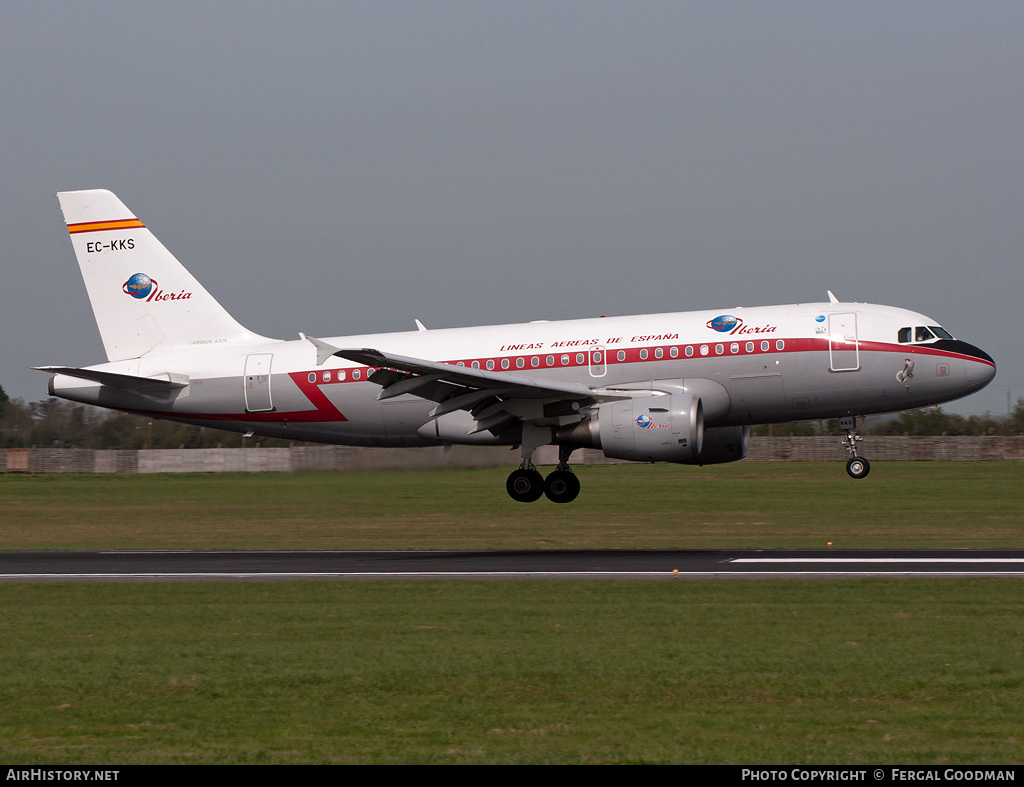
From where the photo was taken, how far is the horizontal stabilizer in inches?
1325

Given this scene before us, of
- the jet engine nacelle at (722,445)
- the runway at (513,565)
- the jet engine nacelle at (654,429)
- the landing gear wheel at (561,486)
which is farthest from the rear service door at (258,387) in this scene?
the jet engine nacelle at (722,445)

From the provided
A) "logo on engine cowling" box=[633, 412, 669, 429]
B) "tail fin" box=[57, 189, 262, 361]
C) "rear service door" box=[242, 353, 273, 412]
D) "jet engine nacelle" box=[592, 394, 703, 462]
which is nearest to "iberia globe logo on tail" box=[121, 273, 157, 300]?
"tail fin" box=[57, 189, 262, 361]

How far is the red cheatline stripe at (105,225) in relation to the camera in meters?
36.9

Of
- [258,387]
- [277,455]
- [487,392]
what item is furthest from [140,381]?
[277,455]

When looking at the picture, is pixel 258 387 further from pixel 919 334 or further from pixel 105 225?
pixel 919 334

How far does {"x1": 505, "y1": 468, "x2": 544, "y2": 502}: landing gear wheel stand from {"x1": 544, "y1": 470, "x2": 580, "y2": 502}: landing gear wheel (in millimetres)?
345

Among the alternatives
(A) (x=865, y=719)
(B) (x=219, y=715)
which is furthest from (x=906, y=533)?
(B) (x=219, y=715)

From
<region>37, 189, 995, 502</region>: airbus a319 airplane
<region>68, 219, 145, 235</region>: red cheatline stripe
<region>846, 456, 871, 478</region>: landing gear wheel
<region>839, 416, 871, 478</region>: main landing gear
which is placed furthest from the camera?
<region>68, 219, 145, 235</region>: red cheatline stripe

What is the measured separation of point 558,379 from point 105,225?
14802 millimetres

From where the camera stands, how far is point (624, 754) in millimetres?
10547

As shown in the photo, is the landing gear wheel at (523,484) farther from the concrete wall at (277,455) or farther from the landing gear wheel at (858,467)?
the concrete wall at (277,455)

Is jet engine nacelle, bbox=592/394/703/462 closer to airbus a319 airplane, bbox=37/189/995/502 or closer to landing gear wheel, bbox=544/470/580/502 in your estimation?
airbus a319 airplane, bbox=37/189/995/502
